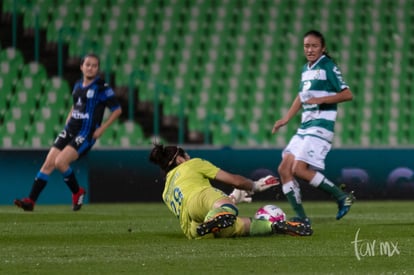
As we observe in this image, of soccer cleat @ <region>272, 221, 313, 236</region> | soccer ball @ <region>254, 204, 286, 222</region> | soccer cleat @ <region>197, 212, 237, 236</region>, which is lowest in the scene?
soccer cleat @ <region>272, 221, 313, 236</region>

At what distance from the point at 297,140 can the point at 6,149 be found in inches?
269

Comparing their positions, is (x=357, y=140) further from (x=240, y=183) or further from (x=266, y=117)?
(x=240, y=183)

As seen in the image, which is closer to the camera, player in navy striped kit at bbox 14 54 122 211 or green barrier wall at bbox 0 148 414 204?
player in navy striped kit at bbox 14 54 122 211

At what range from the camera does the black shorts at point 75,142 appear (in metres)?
13.4

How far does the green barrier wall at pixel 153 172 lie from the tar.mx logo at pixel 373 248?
7683 mm

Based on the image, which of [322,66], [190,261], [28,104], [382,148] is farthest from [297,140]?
[28,104]

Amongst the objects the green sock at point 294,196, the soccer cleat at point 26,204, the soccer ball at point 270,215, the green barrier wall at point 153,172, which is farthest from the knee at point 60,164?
the soccer ball at point 270,215

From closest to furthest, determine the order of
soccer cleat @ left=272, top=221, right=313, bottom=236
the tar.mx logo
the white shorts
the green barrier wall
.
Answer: the tar.mx logo < soccer cleat @ left=272, top=221, right=313, bottom=236 < the white shorts < the green barrier wall

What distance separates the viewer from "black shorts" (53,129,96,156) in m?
13.4

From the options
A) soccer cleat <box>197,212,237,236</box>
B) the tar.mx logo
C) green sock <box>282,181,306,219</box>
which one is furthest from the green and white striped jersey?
soccer cleat <box>197,212,237,236</box>

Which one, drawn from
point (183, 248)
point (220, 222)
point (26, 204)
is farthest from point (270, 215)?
point (26, 204)

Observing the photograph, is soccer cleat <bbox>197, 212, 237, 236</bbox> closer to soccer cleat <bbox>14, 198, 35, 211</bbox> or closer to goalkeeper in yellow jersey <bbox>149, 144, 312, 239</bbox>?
goalkeeper in yellow jersey <bbox>149, 144, 312, 239</bbox>

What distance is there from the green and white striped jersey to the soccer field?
0.88 meters

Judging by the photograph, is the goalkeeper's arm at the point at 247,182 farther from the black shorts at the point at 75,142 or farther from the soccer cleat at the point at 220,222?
the black shorts at the point at 75,142
